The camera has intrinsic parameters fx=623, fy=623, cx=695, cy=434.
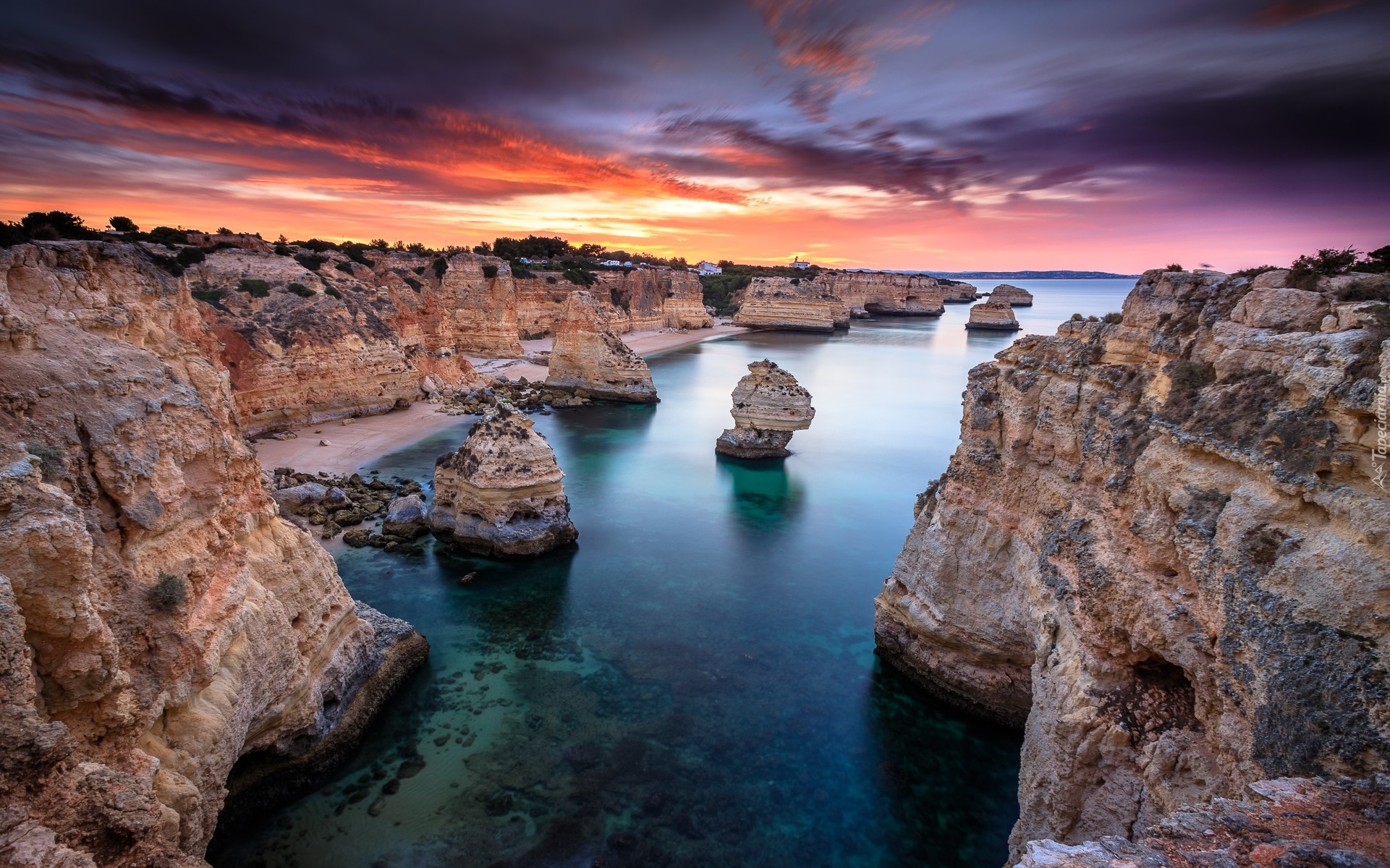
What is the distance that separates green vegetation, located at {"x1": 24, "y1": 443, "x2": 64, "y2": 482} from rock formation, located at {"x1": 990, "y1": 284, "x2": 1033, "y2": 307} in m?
102

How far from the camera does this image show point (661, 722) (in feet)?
37.6

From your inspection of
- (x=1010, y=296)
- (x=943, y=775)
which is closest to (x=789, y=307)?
(x=1010, y=296)

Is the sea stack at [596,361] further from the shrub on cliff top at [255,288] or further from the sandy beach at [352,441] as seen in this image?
the shrub on cliff top at [255,288]

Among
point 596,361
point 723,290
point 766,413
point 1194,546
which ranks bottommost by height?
point 766,413

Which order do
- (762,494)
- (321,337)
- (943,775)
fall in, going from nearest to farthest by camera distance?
(943,775) < (762,494) < (321,337)

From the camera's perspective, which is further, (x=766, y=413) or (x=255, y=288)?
(x=255, y=288)

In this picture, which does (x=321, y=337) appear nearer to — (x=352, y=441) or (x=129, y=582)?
(x=352, y=441)

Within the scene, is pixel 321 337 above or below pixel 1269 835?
above

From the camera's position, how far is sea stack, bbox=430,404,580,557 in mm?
16922

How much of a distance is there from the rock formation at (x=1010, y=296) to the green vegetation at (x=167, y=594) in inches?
3988

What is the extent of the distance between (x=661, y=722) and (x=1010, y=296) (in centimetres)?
13510

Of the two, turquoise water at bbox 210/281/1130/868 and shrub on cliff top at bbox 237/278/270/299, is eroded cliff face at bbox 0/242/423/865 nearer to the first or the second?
turquoise water at bbox 210/281/1130/868

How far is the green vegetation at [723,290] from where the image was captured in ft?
338

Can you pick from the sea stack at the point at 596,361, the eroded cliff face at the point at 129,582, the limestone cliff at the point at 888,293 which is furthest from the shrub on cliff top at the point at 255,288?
the limestone cliff at the point at 888,293
